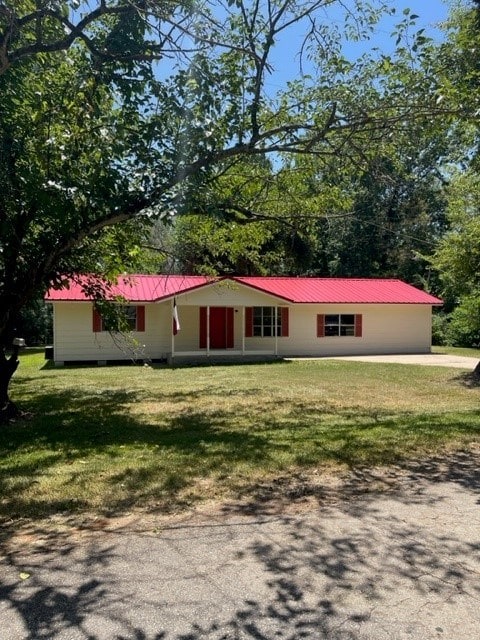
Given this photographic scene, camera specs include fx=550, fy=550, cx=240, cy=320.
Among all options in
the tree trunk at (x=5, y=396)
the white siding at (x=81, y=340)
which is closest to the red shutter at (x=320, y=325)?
the white siding at (x=81, y=340)

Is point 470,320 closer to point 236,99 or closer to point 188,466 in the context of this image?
point 236,99

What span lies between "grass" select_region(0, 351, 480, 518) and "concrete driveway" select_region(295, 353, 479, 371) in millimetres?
4170

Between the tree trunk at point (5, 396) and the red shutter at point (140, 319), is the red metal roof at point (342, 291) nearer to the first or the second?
the red shutter at point (140, 319)

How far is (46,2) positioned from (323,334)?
1908 cm

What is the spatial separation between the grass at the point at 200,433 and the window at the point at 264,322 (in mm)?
8196

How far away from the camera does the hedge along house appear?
2069 cm

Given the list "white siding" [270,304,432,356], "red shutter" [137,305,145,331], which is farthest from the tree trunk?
"white siding" [270,304,432,356]

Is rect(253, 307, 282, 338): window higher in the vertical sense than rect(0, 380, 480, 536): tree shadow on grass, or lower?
higher

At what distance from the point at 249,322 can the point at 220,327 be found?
1.26 meters

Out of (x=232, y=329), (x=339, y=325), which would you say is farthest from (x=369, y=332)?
(x=232, y=329)

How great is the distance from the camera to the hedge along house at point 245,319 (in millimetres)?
20688

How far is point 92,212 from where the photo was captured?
765 centimetres

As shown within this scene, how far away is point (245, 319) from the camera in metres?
23.3

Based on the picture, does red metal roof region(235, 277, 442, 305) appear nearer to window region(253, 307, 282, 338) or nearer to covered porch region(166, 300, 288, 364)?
window region(253, 307, 282, 338)
